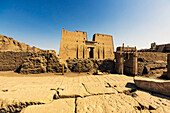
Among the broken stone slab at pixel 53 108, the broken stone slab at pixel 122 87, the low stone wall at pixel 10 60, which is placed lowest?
the broken stone slab at pixel 53 108

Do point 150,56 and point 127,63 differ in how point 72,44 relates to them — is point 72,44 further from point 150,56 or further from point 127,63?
point 150,56

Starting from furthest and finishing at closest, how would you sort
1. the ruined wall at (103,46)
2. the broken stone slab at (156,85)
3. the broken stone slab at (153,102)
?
the ruined wall at (103,46) → the broken stone slab at (156,85) → the broken stone slab at (153,102)

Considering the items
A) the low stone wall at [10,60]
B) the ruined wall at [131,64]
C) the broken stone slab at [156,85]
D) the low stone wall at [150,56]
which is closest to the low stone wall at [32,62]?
the low stone wall at [10,60]

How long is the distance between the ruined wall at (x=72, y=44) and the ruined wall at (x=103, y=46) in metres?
3.05

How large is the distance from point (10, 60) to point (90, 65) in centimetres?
926

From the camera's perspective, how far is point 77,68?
7648 mm

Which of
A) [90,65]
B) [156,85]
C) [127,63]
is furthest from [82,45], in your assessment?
[156,85]

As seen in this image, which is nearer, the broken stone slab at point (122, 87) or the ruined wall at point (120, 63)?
the broken stone slab at point (122, 87)

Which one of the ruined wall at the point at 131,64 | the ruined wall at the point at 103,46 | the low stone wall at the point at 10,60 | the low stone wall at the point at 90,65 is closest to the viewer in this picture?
the ruined wall at the point at 131,64

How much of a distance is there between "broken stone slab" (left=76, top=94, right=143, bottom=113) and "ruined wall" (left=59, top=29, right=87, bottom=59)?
1191 centimetres

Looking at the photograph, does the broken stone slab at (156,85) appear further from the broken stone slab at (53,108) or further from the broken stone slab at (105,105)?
the broken stone slab at (53,108)

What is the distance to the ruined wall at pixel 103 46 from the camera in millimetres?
15875

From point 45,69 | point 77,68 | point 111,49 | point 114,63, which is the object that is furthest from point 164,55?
point 45,69

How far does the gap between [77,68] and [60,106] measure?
19.1 feet
